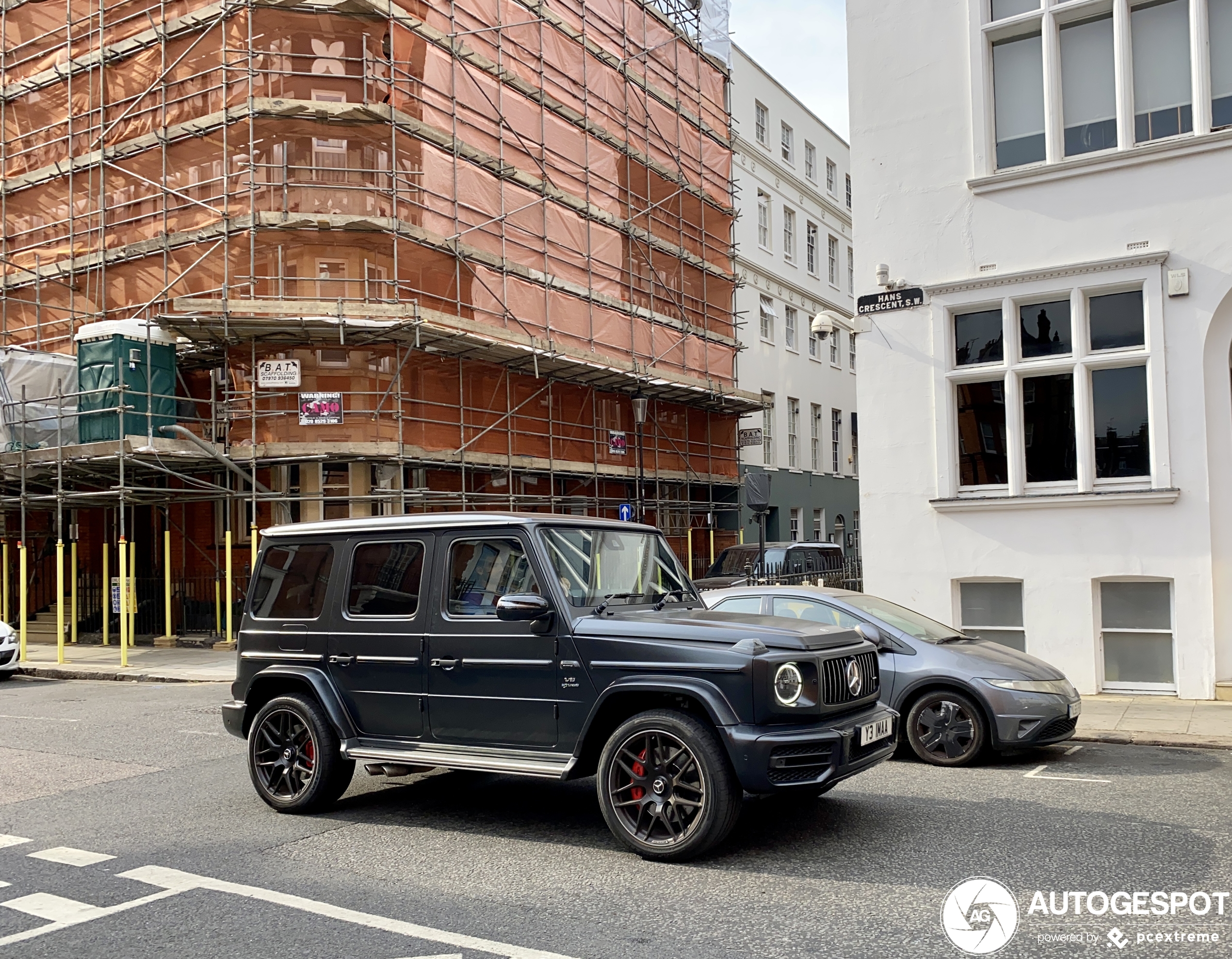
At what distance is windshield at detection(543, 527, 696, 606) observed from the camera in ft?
23.0

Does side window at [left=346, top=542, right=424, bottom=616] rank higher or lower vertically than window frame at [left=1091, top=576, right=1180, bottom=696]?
higher

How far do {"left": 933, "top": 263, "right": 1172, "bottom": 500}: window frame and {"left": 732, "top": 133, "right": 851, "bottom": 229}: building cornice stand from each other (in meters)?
25.2

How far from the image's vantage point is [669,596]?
7.55 meters

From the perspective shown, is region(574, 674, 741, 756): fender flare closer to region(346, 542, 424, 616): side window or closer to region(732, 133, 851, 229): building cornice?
region(346, 542, 424, 616): side window

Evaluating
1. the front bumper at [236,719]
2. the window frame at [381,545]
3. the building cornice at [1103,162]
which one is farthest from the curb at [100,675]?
the building cornice at [1103,162]

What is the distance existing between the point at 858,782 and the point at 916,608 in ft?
21.0

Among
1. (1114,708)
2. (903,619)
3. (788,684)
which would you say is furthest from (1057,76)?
(788,684)

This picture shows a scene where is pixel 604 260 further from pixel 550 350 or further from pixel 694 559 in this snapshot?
pixel 694 559

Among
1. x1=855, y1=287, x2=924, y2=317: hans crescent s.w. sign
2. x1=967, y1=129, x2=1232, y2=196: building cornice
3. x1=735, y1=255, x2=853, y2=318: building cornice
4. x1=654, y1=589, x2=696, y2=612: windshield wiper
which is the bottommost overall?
x1=654, y1=589, x2=696, y2=612: windshield wiper

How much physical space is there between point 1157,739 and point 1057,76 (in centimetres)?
816

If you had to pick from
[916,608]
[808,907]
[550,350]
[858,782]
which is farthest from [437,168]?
[808,907]

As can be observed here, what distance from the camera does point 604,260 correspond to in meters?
29.7

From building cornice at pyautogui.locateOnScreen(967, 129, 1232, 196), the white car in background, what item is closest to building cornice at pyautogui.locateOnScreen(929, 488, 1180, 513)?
building cornice at pyautogui.locateOnScreen(967, 129, 1232, 196)

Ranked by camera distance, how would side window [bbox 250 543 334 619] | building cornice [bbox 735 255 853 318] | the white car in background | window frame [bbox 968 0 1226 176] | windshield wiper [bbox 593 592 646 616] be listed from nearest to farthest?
windshield wiper [bbox 593 592 646 616], side window [bbox 250 543 334 619], window frame [bbox 968 0 1226 176], the white car in background, building cornice [bbox 735 255 853 318]
